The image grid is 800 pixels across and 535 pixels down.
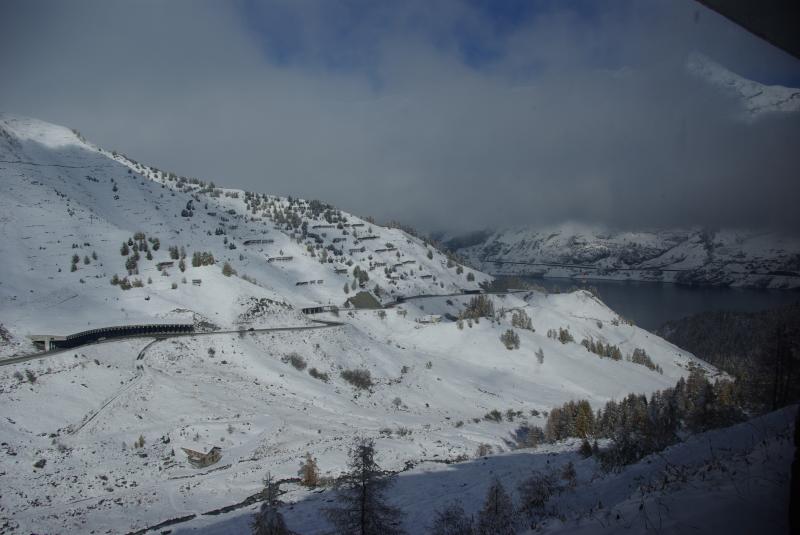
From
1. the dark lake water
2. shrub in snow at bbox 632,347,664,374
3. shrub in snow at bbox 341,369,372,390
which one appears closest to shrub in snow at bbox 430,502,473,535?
shrub in snow at bbox 341,369,372,390

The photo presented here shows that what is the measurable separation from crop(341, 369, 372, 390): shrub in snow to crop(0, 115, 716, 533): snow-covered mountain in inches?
20.4

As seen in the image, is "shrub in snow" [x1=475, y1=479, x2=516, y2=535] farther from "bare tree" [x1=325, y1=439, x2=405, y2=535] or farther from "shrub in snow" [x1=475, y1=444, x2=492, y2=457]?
"shrub in snow" [x1=475, y1=444, x2=492, y2=457]

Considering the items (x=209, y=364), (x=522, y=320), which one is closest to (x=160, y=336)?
(x=209, y=364)

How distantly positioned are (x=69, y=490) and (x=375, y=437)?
18.1 metres

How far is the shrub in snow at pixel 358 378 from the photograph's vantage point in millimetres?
50781

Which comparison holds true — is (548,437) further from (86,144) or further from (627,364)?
(86,144)

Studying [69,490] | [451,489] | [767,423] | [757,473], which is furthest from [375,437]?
[757,473]

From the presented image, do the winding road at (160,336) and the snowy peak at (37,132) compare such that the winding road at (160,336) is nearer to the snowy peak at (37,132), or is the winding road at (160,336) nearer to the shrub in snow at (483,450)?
the shrub in snow at (483,450)

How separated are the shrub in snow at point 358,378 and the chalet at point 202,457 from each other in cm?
2204

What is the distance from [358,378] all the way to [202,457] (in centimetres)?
2427

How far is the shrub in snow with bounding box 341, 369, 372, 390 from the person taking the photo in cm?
5078

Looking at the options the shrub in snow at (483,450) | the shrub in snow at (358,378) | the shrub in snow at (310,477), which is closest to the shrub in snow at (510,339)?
the shrub in snow at (358,378)

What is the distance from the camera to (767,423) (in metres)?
14.4

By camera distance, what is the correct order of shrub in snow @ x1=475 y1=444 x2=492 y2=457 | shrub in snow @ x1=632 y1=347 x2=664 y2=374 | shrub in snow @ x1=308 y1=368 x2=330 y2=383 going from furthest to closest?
1. shrub in snow @ x1=632 y1=347 x2=664 y2=374
2. shrub in snow @ x1=308 y1=368 x2=330 y2=383
3. shrub in snow @ x1=475 y1=444 x2=492 y2=457
